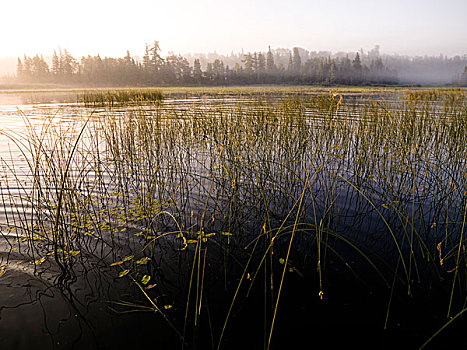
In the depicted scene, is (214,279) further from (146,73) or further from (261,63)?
(261,63)

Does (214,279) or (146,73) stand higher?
(146,73)

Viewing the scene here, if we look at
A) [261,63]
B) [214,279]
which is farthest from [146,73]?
[214,279]

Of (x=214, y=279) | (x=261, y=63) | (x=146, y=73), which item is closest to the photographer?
(x=214, y=279)

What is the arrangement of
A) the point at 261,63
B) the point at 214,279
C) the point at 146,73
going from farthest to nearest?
the point at 261,63 < the point at 146,73 < the point at 214,279

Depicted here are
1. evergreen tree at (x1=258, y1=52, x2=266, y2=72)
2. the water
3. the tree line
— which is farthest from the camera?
evergreen tree at (x1=258, y1=52, x2=266, y2=72)

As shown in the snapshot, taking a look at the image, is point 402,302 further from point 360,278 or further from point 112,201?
point 112,201

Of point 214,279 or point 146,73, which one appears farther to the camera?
point 146,73

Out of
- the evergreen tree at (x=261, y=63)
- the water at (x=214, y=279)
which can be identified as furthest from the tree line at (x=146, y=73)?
the water at (x=214, y=279)

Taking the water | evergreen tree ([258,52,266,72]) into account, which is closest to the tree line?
evergreen tree ([258,52,266,72])

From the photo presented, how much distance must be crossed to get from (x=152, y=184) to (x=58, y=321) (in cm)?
296

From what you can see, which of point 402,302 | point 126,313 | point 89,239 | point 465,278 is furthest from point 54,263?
point 465,278

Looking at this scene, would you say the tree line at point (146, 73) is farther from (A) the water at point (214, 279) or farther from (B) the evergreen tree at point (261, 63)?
(A) the water at point (214, 279)

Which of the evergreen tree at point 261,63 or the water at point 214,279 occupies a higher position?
the evergreen tree at point 261,63

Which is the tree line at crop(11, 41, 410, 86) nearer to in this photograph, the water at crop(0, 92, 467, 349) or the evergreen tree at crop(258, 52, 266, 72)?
the evergreen tree at crop(258, 52, 266, 72)
